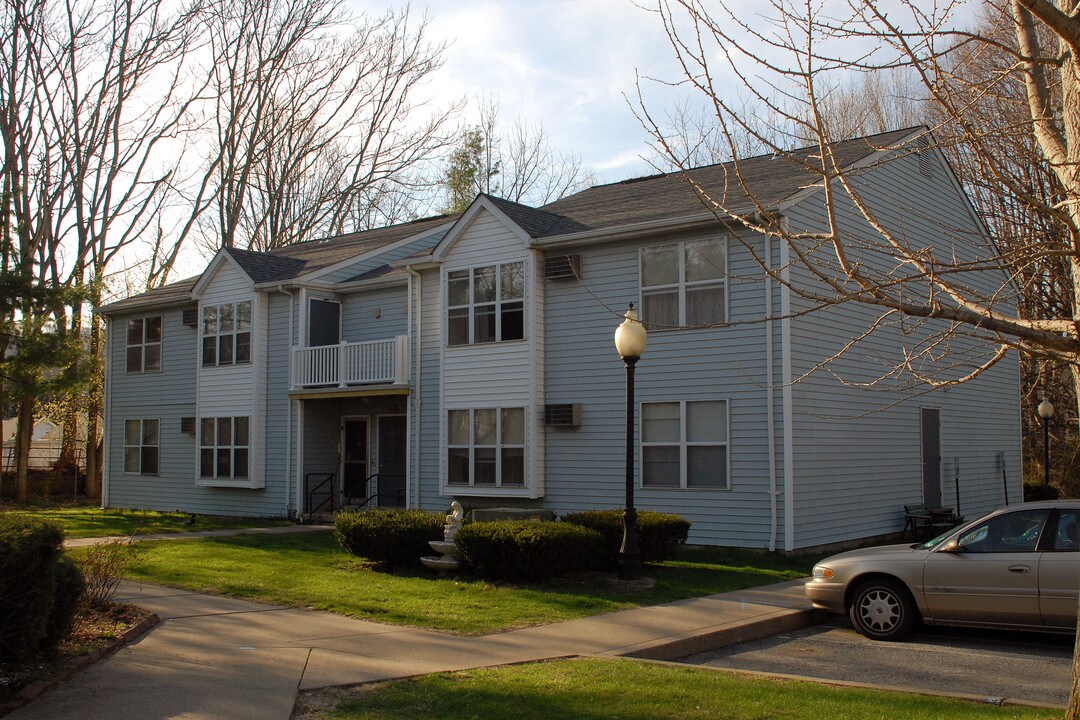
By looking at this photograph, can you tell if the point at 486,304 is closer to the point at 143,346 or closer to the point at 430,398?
the point at 430,398

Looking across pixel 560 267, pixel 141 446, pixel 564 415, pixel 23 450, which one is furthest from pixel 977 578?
pixel 23 450

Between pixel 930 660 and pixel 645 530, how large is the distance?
213 inches

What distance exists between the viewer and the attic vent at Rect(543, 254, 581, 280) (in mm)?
18922

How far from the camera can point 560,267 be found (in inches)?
752

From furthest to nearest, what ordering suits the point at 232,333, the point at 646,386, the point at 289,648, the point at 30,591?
the point at 232,333 → the point at 646,386 → the point at 289,648 → the point at 30,591

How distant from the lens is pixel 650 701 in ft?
22.9

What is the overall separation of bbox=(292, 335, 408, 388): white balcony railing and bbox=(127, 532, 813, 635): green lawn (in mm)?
5287

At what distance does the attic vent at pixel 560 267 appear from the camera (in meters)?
18.9

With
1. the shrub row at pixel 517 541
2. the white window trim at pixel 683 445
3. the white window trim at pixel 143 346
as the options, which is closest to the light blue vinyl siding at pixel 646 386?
the white window trim at pixel 683 445

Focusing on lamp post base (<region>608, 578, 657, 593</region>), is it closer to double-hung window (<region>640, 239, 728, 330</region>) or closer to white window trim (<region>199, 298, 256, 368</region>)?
double-hung window (<region>640, 239, 728, 330</region>)

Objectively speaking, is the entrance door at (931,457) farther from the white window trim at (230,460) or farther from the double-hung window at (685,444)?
the white window trim at (230,460)

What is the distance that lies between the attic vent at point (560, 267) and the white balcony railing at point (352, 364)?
3.84 metres

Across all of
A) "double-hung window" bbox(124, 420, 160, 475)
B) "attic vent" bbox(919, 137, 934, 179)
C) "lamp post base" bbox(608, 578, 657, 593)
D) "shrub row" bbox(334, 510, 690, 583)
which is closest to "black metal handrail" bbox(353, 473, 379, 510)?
"double-hung window" bbox(124, 420, 160, 475)

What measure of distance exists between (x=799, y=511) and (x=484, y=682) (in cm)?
998
